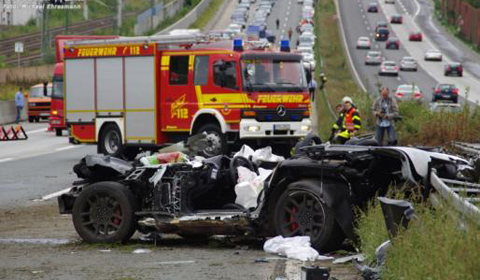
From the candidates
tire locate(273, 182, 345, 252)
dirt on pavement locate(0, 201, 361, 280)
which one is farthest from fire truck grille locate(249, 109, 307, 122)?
tire locate(273, 182, 345, 252)

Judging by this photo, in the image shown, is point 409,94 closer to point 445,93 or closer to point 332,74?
point 445,93

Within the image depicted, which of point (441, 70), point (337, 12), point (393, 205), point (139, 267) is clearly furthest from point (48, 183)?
point (337, 12)

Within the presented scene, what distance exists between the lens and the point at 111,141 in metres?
26.4

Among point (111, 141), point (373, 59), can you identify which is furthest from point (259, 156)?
point (373, 59)

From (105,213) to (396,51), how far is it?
95598mm

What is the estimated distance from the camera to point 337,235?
34.2 feet

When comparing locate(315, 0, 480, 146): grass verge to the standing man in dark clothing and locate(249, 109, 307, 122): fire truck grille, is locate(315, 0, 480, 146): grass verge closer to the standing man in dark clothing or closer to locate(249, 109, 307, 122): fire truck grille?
the standing man in dark clothing

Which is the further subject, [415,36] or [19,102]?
[415,36]

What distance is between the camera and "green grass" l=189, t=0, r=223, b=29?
105062mm

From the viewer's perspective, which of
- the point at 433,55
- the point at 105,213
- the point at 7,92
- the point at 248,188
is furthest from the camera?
the point at 433,55

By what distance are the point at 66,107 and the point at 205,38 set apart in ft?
15.4

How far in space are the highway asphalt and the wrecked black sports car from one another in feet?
142

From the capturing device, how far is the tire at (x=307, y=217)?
10.4 meters

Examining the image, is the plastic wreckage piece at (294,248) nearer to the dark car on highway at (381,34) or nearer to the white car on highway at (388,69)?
the white car on highway at (388,69)
